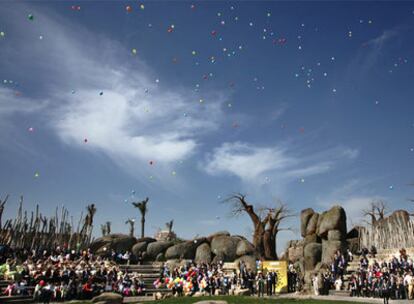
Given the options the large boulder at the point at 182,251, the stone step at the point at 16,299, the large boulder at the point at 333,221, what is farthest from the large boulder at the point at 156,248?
the stone step at the point at 16,299

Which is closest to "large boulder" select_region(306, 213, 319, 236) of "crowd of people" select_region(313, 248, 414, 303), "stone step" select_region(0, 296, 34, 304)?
"crowd of people" select_region(313, 248, 414, 303)

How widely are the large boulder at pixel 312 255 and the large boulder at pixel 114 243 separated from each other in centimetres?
1887

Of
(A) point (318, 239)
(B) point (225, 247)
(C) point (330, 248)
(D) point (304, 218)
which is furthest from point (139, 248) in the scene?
(C) point (330, 248)

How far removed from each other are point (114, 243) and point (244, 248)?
46.2ft

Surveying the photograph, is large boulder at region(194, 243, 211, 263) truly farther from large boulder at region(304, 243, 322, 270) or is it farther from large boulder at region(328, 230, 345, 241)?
large boulder at region(328, 230, 345, 241)

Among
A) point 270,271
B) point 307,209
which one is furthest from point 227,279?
point 307,209

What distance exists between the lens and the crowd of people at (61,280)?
23.3 meters

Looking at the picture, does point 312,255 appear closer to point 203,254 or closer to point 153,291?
point 203,254

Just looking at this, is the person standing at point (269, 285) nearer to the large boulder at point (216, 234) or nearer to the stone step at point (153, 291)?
the stone step at point (153, 291)

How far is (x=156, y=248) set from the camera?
42062 mm

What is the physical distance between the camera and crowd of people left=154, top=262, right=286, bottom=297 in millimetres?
26375

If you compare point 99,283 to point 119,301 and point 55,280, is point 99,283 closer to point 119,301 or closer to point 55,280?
point 55,280

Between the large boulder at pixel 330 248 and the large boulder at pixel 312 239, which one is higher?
the large boulder at pixel 312 239

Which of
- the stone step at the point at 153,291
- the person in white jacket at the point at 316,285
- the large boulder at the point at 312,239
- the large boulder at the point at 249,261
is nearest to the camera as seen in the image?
the person in white jacket at the point at 316,285
